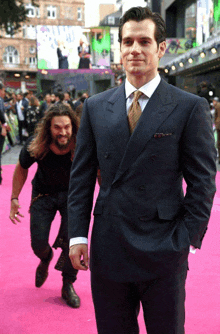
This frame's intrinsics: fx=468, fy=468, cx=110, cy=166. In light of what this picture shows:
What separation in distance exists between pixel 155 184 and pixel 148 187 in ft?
0.11

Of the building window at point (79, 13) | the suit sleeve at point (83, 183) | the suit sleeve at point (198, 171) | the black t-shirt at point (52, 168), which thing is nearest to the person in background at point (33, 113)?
the black t-shirt at point (52, 168)

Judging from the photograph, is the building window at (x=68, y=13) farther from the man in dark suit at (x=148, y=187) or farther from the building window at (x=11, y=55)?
the man in dark suit at (x=148, y=187)

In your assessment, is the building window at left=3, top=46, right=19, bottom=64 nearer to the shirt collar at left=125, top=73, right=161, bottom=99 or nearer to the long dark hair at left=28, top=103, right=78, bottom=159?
the long dark hair at left=28, top=103, right=78, bottom=159

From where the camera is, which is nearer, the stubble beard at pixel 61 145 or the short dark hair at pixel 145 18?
the short dark hair at pixel 145 18

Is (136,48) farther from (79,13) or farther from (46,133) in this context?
(79,13)

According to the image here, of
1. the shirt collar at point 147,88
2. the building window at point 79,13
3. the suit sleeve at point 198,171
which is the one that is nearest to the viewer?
the suit sleeve at point 198,171

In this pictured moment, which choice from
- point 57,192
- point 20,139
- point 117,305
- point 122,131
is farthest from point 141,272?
point 20,139

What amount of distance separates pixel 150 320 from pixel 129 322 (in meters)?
0.11

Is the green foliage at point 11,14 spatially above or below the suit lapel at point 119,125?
above

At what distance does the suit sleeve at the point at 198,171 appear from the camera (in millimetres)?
1955

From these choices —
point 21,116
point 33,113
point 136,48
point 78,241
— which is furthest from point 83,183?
point 21,116

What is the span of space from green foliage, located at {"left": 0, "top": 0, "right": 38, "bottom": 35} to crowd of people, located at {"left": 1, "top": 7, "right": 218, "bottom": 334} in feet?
63.8

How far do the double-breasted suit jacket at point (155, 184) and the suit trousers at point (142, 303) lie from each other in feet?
0.20

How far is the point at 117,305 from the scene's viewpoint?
209 cm
